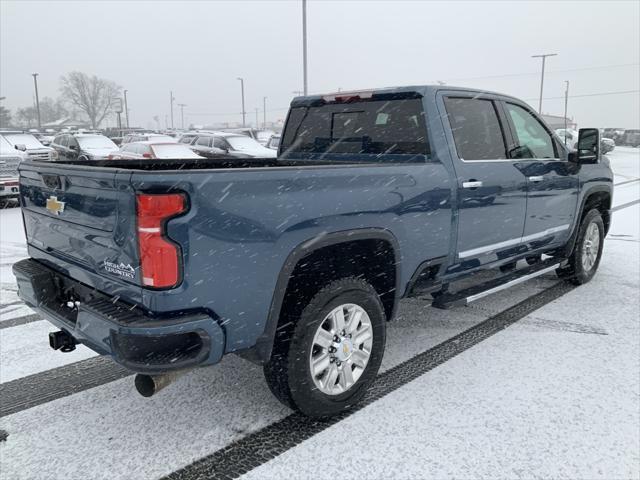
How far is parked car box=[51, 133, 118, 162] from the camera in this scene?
64.8ft

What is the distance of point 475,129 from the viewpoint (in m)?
4.34

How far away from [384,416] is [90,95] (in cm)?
13391

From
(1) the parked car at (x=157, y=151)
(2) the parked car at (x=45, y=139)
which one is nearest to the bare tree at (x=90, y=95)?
(2) the parked car at (x=45, y=139)

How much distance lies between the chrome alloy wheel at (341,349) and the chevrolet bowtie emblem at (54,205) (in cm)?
157

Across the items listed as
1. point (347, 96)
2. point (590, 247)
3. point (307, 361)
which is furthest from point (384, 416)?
point (590, 247)

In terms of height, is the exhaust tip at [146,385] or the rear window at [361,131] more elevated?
the rear window at [361,131]

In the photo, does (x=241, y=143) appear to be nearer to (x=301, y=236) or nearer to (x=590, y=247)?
(x=590, y=247)

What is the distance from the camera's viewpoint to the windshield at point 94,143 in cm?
2033

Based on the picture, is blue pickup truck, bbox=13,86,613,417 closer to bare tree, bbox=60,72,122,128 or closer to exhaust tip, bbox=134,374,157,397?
exhaust tip, bbox=134,374,157,397

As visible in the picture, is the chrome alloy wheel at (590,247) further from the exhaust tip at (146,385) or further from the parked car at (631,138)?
the parked car at (631,138)

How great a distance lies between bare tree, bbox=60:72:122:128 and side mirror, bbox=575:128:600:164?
425ft

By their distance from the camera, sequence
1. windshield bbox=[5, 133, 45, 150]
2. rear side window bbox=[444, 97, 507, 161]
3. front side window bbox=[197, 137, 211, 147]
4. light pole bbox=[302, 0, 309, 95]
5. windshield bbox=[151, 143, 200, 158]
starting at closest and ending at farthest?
rear side window bbox=[444, 97, 507, 161] → windshield bbox=[151, 143, 200, 158] → windshield bbox=[5, 133, 45, 150] → front side window bbox=[197, 137, 211, 147] → light pole bbox=[302, 0, 309, 95]

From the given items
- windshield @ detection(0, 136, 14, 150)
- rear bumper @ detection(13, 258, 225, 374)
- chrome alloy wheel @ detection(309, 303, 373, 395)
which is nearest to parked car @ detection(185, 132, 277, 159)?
windshield @ detection(0, 136, 14, 150)

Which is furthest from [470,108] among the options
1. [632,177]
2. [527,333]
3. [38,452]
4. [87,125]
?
[87,125]
